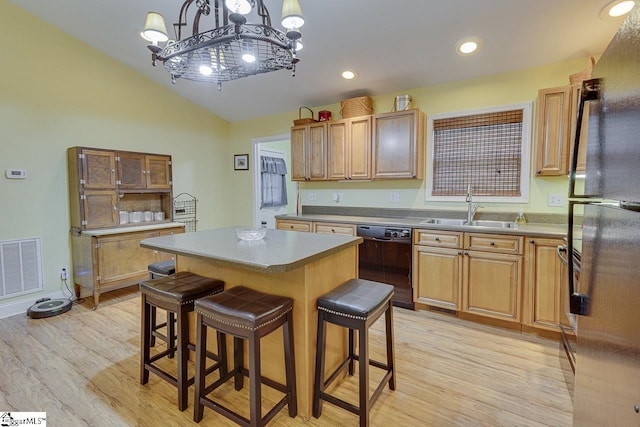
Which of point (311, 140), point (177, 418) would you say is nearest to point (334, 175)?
point (311, 140)

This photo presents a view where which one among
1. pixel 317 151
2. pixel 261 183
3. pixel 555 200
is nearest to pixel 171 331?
pixel 317 151

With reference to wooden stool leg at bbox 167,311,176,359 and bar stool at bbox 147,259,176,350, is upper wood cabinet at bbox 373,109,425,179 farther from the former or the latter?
wooden stool leg at bbox 167,311,176,359

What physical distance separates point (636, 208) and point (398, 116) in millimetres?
2924

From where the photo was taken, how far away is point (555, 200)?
2900mm

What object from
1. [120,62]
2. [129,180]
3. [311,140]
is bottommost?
[129,180]

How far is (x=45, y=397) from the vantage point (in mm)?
1889

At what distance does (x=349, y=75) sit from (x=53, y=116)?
3.25 meters

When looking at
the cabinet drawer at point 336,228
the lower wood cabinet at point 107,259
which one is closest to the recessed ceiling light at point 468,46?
the cabinet drawer at point 336,228

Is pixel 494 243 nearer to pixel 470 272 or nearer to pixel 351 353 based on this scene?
pixel 470 272

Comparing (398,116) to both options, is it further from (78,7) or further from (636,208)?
(78,7)

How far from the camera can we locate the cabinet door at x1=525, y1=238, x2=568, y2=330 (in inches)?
→ 96.6

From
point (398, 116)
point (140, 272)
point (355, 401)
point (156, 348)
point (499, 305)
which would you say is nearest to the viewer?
point (355, 401)

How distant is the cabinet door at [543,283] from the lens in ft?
8.05

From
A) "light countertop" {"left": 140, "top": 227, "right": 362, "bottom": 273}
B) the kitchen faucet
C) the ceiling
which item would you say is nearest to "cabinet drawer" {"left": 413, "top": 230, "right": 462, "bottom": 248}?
the kitchen faucet
